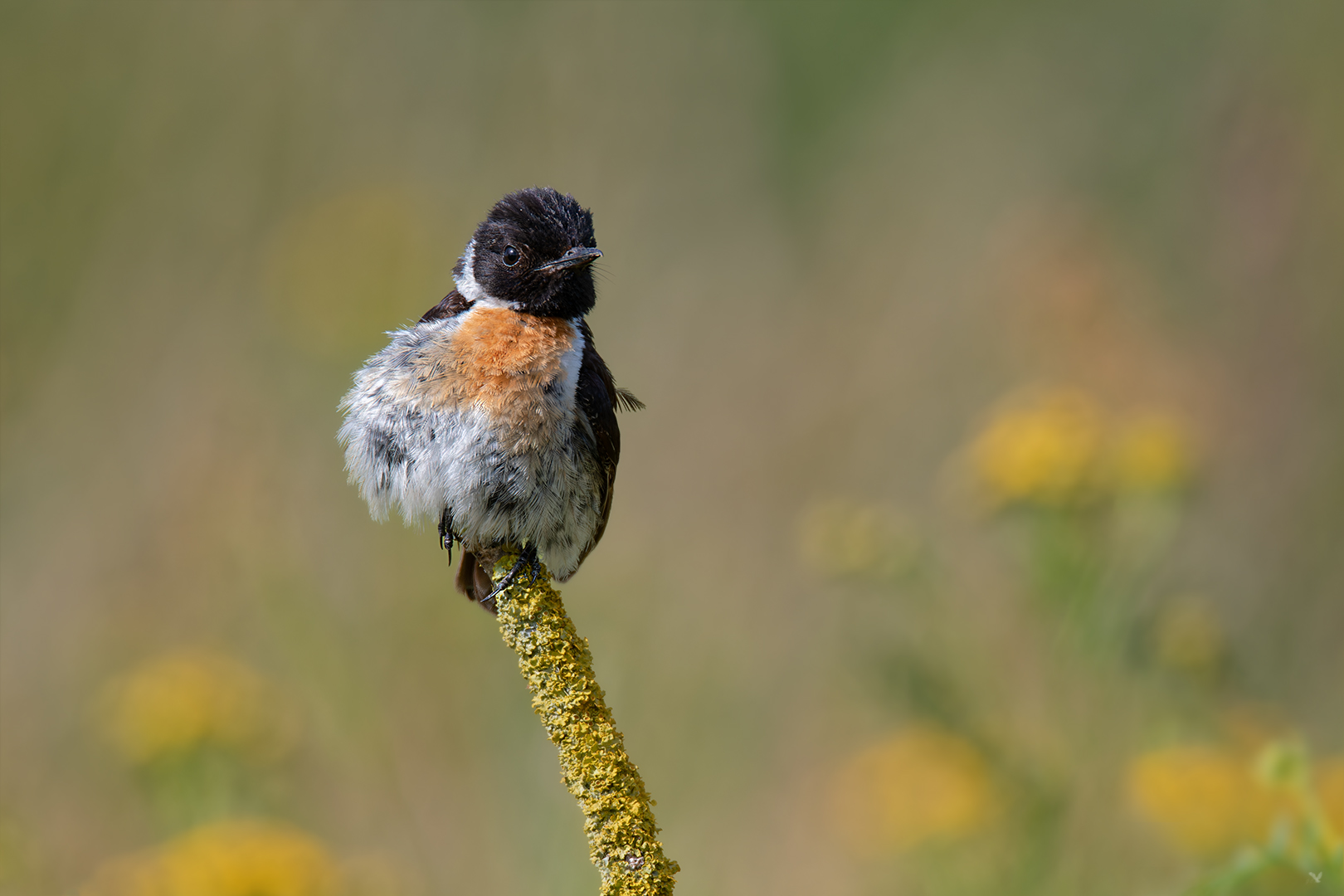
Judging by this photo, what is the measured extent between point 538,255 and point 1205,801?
2.35 meters

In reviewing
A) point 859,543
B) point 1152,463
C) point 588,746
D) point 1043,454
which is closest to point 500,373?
point 588,746

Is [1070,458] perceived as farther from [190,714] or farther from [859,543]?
[190,714]

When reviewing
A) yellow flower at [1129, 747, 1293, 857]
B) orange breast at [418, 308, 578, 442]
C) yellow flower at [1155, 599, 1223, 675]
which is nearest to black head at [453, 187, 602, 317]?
orange breast at [418, 308, 578, 442]

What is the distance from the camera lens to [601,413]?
3240 mm

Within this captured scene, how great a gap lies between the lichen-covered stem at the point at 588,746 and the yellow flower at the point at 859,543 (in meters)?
2.03

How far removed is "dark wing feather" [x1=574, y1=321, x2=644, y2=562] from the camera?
321 centimetres

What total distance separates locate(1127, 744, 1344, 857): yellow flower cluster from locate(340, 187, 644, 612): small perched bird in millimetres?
1734

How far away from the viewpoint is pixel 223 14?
7418mm

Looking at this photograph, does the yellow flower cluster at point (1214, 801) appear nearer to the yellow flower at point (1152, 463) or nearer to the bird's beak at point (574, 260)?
the yellow flower at point (1152, 463)

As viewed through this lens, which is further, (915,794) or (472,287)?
(915,794)

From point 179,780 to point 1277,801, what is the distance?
3.31 meters

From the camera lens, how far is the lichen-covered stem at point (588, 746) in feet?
6.56

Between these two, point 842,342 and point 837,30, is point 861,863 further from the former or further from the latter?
point 837,30

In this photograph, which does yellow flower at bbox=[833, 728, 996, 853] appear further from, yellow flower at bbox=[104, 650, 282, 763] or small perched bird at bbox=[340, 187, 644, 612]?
yellow flower at bbox=[104, 650, 282, 763]
